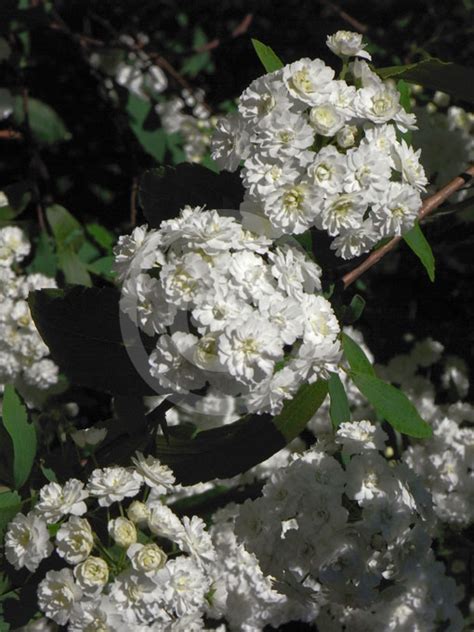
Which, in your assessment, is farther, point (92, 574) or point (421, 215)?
point (421, 215)

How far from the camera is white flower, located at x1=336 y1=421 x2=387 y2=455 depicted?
83.6 inches

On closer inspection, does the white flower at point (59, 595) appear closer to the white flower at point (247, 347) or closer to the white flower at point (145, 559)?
the white flower at point (145, 559)

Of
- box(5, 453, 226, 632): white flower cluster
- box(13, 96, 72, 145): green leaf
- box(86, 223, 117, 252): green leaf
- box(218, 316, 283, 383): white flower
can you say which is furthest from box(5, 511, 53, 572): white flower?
box(13, 96, 72, 145): green leaf

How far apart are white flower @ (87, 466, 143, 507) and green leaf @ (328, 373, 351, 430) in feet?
1.50

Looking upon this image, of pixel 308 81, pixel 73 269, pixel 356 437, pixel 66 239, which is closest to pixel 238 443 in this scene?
pixel 356 437

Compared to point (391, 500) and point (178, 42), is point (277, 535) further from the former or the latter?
point (178, 42)

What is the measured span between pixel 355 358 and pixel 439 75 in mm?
698

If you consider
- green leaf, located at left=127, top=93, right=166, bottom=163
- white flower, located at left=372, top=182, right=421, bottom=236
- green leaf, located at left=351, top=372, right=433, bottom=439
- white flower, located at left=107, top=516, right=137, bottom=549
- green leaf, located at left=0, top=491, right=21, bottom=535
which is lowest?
green leaf, located at left=127, top=93, right=166, bottom=163

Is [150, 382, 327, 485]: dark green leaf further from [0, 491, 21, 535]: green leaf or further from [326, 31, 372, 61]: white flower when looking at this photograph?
[326, 31, 372, 61]: white flower

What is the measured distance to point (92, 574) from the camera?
72.3 inches

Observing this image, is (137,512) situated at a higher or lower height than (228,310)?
lower

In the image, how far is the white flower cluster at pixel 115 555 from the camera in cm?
183

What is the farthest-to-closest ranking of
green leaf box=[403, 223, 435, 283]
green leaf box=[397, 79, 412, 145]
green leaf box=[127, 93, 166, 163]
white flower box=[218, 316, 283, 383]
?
green leaf box=[127, 93, 166, 163] < green leaf box=[397, 79, 412, 145] < green leaf box=[403, 223, 435, 283] < white flower box=[218, 316, 283, 383]

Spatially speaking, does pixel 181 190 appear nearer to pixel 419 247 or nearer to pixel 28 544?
pixel 419 247
